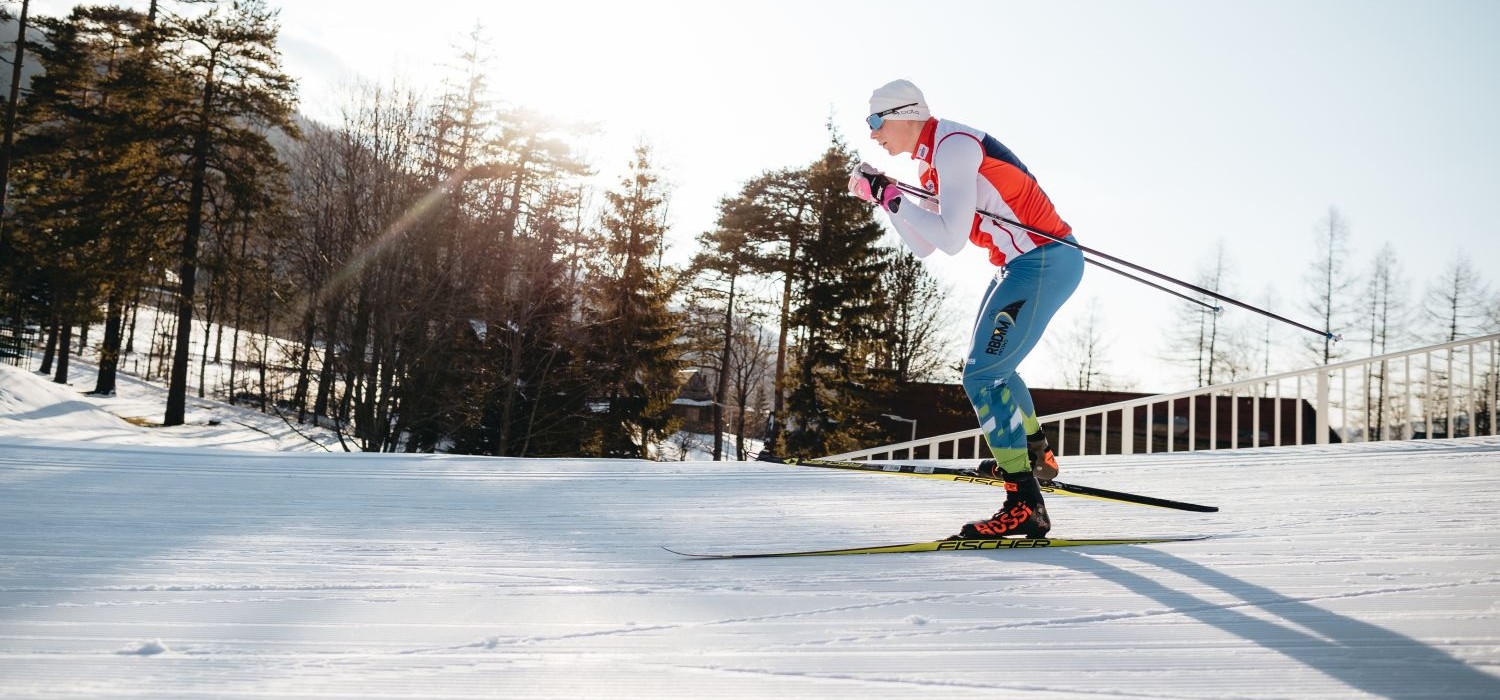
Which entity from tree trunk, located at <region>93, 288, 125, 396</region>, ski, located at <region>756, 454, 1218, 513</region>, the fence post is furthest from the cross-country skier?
tree trunk, located at <region>93, 288, 125, 396</region>

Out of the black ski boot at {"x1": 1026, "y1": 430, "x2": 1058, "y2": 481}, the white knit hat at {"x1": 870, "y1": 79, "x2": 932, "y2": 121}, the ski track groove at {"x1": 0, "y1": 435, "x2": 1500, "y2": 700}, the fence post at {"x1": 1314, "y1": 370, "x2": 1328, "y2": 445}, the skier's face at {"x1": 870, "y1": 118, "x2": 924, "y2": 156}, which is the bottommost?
the ski track groove at {"x1": 0, "y1": 435, "x2": 1500, "y2": 700}

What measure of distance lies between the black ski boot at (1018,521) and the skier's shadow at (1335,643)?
18.8 inches

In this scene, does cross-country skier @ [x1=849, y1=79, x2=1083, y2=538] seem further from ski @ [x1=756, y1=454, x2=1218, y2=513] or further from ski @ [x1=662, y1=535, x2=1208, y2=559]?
ski @ [x1=756, y1=454, x2=1218, y2=513]

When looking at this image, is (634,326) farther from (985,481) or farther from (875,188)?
(875,188)

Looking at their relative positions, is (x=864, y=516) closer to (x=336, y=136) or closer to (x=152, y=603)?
(x=152, y=603)

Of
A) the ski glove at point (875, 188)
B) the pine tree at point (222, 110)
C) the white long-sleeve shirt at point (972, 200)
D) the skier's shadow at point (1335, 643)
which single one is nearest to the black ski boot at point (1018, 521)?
the skier's shadow at point (1335, 643)

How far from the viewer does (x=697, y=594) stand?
207cm

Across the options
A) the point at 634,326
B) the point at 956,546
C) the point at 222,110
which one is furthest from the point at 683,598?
the point at 222,110

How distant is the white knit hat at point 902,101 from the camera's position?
9.87 ft

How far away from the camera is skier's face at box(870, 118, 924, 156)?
3.02 metres

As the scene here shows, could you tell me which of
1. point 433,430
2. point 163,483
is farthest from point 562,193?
point 163,483

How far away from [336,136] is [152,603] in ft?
53.7

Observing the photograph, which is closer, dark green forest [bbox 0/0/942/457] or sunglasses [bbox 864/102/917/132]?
sunglasses [bbox 864/102/917/132]

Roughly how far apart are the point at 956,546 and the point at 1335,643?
43.7 inches
